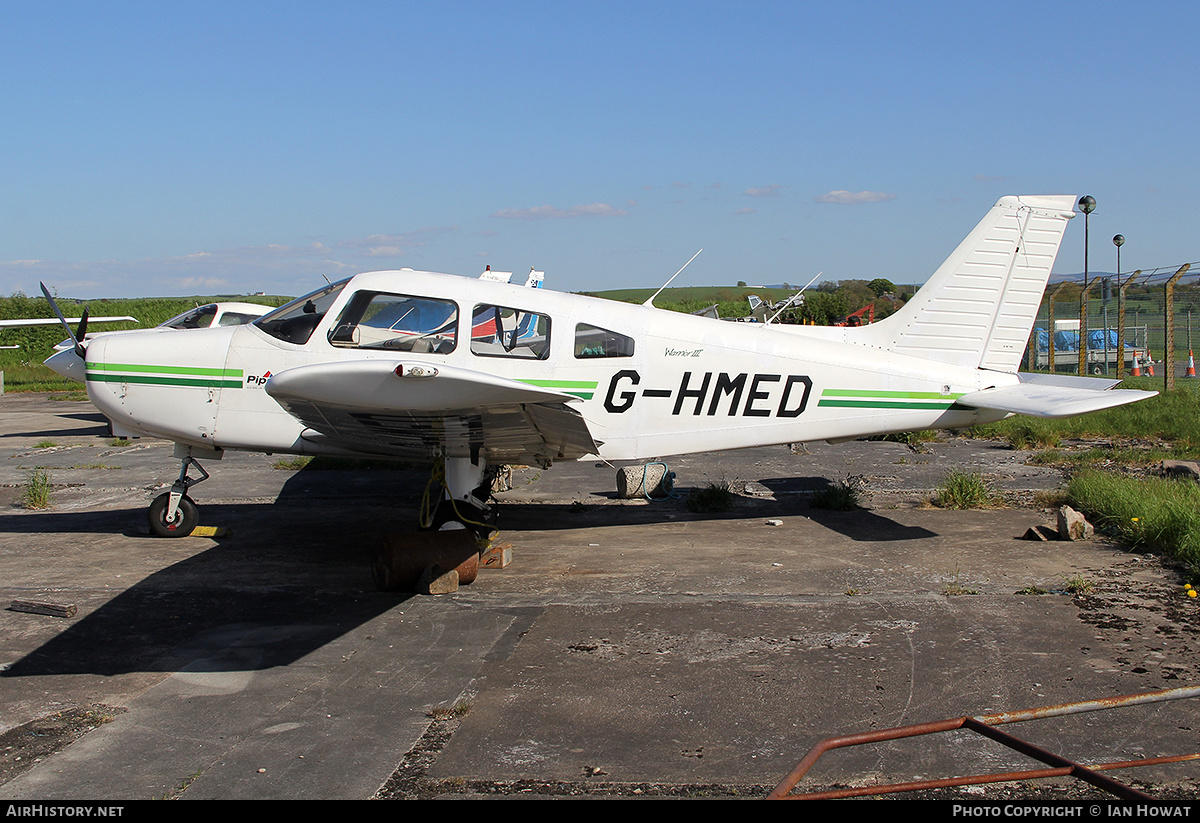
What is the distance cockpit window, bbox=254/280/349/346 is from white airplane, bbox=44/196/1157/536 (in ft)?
0.06

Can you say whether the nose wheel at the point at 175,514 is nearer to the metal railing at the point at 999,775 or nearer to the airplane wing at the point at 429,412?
the airplane wing at the point at 429,412

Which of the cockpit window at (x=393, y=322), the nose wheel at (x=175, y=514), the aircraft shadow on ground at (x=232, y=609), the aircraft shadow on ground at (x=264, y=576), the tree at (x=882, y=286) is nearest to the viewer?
the aircraft shadow on ground at (x=232, y=609)

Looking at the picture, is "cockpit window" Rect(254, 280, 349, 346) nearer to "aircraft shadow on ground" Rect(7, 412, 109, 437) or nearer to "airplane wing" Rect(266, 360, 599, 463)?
"airplane wing" Rect(266, 360, 599, 463)

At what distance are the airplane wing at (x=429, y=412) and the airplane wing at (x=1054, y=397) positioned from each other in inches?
151

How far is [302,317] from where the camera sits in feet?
24.2

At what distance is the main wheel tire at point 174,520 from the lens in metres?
8.30

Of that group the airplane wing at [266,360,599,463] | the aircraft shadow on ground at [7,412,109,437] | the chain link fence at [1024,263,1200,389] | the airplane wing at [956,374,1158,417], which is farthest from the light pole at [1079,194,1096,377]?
the aircraft shadow on ground at [7,412,109,437]

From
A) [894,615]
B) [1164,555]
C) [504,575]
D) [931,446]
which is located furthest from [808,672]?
[931,446]

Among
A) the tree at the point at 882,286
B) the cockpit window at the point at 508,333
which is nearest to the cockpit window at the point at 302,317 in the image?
the cockpit window at the point at 508,333

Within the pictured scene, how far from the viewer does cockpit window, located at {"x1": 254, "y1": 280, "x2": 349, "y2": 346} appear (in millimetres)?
7297

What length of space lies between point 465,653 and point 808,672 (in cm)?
207

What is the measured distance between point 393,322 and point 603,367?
1.84 meters

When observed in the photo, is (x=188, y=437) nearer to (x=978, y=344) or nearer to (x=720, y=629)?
(x=720, y=629)

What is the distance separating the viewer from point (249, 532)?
861cm
